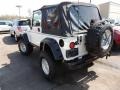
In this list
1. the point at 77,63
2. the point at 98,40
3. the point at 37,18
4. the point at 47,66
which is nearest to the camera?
the point at 98,40

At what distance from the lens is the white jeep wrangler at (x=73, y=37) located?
4078mm

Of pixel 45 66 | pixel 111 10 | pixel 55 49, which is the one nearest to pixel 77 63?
pixel 55 49

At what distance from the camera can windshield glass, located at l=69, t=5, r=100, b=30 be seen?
14.5ft

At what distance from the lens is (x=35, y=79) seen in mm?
4906

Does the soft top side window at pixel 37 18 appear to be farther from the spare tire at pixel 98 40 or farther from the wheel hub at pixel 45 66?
the spare tire at pixel 98 40

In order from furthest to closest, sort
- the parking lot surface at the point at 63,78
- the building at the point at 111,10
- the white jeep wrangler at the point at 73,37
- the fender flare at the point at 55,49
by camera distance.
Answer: the building at the point at 111,10
the parking lot surface at the point at 63,78
the fender flare at the point at 55,49
the white jeep wrangler at the point at 73,37

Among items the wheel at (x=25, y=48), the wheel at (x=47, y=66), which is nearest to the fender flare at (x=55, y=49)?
the wheel at (x=47, y=66)

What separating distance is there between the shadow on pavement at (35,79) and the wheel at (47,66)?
199 mm

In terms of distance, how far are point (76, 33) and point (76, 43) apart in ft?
1.04

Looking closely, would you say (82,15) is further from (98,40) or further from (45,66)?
(45,66)

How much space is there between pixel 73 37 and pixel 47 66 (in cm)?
134

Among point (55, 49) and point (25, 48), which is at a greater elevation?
point (55, 49)

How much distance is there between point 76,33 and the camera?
4.35m

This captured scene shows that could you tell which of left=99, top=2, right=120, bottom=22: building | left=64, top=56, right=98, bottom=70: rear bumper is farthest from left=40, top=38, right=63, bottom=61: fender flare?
left=99, top=2, right=120, bottom=22: building
